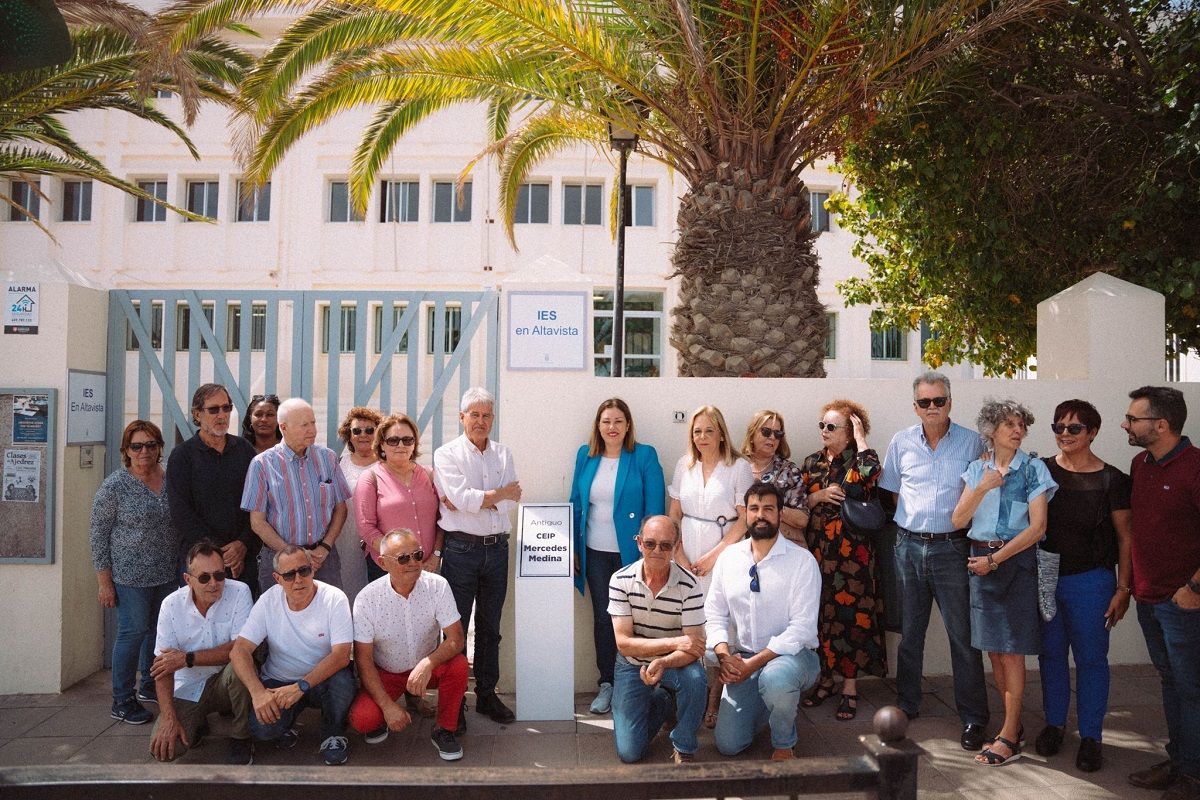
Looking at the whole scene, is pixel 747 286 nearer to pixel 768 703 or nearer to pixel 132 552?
pixel 768 703

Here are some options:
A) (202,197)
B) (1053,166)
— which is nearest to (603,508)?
(1053,166)

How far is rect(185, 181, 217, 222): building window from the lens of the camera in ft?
64.6

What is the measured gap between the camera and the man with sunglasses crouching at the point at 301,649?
421cm

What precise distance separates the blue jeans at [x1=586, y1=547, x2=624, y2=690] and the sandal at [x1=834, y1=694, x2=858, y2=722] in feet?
4.39

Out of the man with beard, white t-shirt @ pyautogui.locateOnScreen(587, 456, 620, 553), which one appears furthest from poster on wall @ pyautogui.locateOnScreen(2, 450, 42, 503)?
the man with beard

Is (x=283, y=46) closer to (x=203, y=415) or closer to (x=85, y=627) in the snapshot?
(x=203, y=415)

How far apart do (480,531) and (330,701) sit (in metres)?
1.19

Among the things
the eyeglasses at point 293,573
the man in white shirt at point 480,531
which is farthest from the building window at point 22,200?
the eyeglasses at point 293,573

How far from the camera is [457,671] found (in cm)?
443

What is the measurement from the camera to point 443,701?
173 inches

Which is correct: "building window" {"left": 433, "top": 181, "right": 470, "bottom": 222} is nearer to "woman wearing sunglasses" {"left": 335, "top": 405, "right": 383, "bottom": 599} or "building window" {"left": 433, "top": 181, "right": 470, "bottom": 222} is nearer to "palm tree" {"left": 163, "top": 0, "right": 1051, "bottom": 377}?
"palm tree" {"left": 163, "top": 0, "right": 1051, "bottom": 377}

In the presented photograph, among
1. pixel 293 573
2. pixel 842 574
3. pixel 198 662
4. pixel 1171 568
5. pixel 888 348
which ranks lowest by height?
pixel 198 662

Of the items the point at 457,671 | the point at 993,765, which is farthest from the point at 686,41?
the point at 993,765

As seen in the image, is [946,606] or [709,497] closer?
[946,606]
